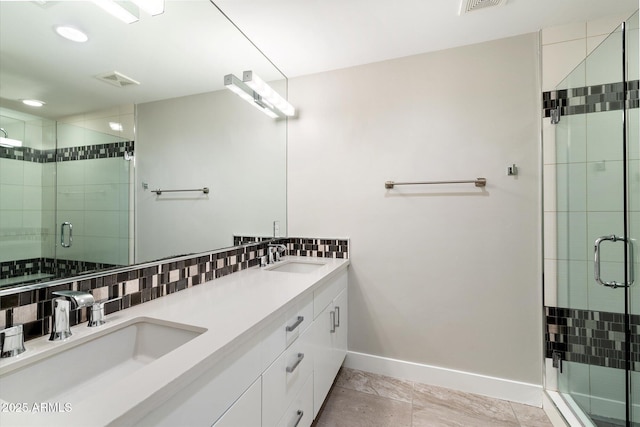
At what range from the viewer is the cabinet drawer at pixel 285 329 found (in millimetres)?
962

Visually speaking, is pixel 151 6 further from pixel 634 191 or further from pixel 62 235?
pixel 634 191

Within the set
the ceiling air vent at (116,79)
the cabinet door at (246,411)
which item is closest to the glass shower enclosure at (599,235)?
the cabinet door at (246,411)

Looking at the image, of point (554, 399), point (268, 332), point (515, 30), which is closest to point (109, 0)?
point (268, 332)

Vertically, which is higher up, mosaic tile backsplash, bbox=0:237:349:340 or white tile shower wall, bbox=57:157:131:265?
white tile shower wall, bbox=57:157:131:265

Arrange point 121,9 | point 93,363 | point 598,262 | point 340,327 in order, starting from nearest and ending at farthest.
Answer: point 93,363, point 121,9, point 598,262, point 340,327

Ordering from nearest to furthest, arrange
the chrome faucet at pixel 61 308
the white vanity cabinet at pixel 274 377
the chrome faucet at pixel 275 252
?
the white vanity cabinet at pixel 274 377
the chrome faucet at pixel 61 308
the chrome faucet at pixel 275 252

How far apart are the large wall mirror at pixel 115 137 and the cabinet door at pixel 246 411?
0.72m

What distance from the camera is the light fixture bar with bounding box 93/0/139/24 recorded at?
991mm

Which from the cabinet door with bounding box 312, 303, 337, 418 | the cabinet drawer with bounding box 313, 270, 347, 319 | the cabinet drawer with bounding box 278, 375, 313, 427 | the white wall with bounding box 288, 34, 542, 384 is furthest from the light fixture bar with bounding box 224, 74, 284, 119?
the cabinet drawer with bounding box 278, 375, 313, 427

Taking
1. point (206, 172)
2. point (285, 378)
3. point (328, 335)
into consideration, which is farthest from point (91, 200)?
point (328, 335)

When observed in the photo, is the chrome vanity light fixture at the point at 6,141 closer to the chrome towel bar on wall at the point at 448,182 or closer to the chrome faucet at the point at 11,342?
the chrome faucet at the point at 11,342

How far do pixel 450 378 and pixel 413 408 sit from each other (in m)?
0.37

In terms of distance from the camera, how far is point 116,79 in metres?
1.08

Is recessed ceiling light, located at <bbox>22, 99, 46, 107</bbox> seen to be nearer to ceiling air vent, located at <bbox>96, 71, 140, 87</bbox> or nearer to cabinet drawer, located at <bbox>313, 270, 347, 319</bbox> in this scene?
ceiling air vent, located at <bbox>96, 71, 140, 87</bbox>
